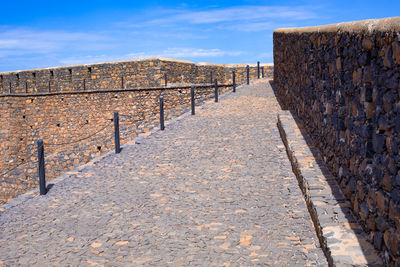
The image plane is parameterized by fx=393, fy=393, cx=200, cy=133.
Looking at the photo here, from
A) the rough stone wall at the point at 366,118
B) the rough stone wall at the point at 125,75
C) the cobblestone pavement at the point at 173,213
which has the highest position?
the rough stone wall at the point at 125,75

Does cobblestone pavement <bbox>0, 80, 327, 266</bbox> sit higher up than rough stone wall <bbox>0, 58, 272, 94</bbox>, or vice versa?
rough stone wall <bbox>0, 58, 272, 94</bbox>

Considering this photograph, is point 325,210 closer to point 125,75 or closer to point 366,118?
point 366,118

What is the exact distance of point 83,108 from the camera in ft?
67.4

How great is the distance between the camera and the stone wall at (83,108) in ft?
49.5

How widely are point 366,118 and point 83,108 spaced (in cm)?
1864

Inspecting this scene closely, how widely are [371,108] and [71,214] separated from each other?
422 cm


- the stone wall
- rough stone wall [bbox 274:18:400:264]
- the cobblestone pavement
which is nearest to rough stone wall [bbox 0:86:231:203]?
the stone wall

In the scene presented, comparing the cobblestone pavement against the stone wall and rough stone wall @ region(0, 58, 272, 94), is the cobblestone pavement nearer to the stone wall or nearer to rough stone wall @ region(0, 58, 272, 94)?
the stone wall

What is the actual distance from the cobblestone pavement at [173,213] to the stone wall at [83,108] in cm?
673

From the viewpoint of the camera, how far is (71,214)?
18.4ft

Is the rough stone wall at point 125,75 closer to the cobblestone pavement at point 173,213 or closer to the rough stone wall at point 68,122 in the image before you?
the rough stone wall at point 68,122

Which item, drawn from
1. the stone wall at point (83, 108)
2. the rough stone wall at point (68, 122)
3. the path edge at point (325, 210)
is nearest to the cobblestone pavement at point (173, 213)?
the path edge at point (325, 210)

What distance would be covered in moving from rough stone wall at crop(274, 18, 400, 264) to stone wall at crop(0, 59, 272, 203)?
1000cm

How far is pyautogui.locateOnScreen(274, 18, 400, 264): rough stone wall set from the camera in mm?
2908
